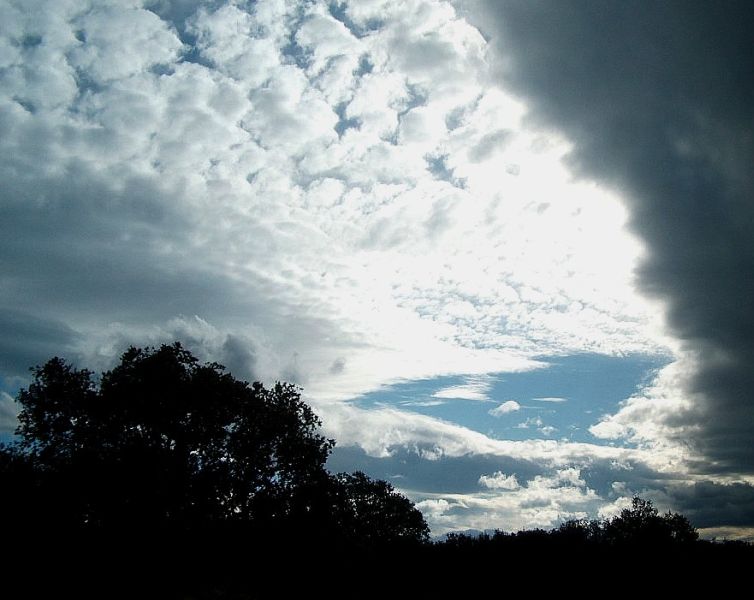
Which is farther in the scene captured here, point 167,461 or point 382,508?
point 382,508

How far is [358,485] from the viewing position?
78.4 m

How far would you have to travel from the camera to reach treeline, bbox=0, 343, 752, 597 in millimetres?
19359

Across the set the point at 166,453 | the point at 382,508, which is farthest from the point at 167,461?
the point at 382,508

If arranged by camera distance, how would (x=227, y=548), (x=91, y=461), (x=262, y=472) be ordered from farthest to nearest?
1. (x=262, y=472)
2. (x=91, y=461)
3. (x=227, y=548)

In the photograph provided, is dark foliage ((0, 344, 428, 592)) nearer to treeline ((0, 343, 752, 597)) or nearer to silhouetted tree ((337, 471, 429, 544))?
treeline ((0, 343, 752, 597))

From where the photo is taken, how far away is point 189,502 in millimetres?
35844

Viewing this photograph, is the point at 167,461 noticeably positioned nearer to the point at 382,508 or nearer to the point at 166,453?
the point at 166,453

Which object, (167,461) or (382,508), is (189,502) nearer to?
(167,461)

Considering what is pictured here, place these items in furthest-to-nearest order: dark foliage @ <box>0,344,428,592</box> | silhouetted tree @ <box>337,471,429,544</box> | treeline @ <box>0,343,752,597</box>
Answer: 1. silhouetted tree @ <box>337,471,429,544</box>
2. dark foliage @ <box>0,344,428,592</box>
3. treeline @ <box>0,343,752,597</box>

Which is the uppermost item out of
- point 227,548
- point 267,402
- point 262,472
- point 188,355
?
point 188,355

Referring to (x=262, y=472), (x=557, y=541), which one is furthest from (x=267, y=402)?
(x=557, y=541)

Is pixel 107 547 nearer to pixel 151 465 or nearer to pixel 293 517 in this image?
pixel 151 465

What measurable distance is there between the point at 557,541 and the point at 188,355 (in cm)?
3035

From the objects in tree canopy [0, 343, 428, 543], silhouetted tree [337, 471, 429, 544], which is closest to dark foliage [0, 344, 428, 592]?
tree canopy [0, 343, 428, 543]
